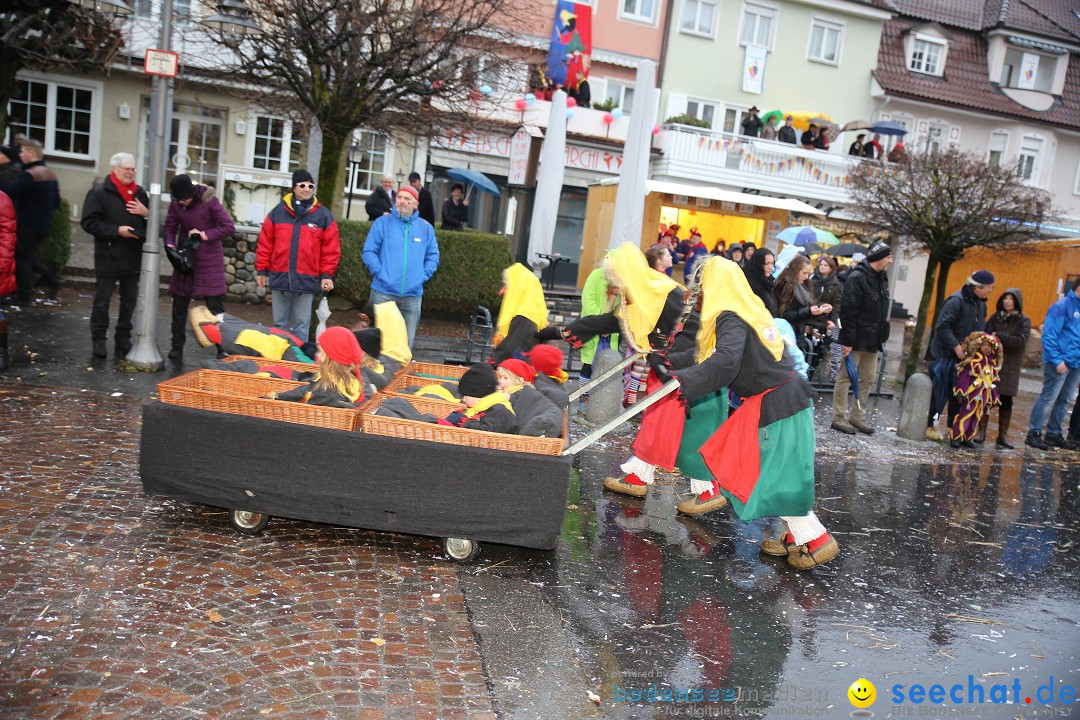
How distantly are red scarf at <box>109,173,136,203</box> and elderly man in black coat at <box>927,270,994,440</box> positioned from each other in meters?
9.10

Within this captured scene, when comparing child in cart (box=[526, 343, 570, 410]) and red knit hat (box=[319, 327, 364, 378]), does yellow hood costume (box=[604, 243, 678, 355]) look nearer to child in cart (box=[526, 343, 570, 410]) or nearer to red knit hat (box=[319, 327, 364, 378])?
child in cart (box=[526, 343, 570, 410])

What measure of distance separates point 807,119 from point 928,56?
7244mm

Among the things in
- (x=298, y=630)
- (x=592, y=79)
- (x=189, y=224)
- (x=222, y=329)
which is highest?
(x=592, y=79)

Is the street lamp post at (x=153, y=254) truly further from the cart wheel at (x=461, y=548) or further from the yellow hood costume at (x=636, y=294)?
the cart wheel at (x=461, y=548)

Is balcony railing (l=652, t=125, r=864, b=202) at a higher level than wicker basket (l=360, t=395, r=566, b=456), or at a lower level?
higher

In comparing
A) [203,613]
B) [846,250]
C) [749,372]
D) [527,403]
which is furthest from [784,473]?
[846,250]

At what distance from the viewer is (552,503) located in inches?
208

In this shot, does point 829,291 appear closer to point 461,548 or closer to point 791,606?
point 791,606

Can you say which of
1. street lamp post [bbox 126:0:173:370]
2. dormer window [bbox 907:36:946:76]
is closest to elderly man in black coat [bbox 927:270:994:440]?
street lamp post [bbox 126:0:173:370]

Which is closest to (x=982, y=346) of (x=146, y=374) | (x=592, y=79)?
(x=146, y=374)

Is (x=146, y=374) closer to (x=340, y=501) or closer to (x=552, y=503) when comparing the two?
(x=340, y=501)

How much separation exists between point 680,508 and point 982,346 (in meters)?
5.65

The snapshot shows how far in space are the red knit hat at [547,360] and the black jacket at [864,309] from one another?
16.9 feet

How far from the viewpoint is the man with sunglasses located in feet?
30.4
